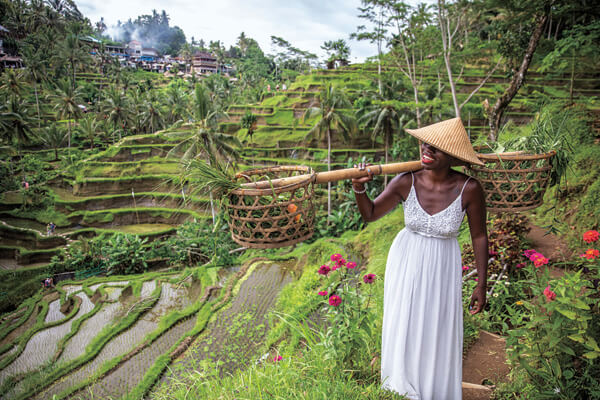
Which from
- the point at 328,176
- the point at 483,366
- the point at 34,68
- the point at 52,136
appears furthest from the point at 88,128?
the point at 483,366

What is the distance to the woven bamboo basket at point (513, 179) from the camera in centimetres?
184

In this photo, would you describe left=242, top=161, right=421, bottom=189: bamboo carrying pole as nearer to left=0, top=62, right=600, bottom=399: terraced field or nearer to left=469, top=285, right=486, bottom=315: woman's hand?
left=0, top=62, right=600, bottom=399: terraced field

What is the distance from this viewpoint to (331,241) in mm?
9594

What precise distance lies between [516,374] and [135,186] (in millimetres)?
22189

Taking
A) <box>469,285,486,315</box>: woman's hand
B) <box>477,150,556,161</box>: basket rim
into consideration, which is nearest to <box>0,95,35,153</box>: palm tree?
<box>477,150,556,161</box>: basket rim

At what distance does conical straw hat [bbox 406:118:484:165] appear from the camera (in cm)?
141

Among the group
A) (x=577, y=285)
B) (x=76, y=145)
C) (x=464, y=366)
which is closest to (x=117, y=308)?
(x=464, y=366)

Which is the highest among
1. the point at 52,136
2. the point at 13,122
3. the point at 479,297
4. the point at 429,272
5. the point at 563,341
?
the point at 13,122

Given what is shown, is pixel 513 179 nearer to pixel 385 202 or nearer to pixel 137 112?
pixel 385 202

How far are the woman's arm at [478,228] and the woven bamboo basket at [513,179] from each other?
0.33 meters

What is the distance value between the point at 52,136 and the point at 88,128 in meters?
2.50

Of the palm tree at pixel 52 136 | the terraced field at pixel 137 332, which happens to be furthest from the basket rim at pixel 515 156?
the palm tree at pixel 52 136

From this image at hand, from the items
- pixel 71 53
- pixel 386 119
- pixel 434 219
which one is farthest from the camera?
pixel 71 53

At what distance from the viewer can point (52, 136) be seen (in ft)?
82.7
